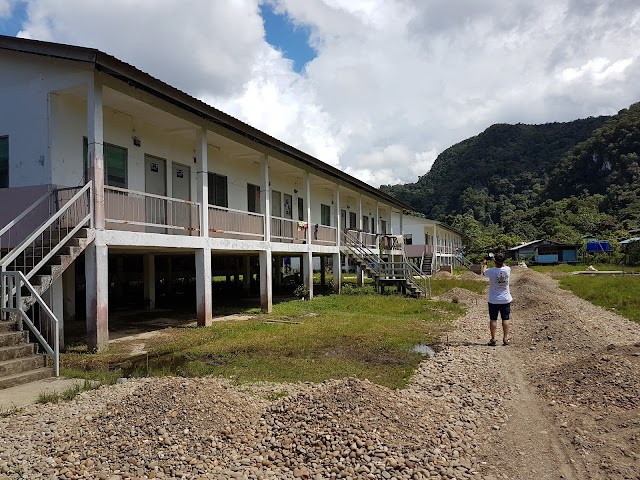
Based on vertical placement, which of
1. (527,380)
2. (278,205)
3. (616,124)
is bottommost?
(527,380)

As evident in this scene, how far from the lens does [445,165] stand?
123312 mm

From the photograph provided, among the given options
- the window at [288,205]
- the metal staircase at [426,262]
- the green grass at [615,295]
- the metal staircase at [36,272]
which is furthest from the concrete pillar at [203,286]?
the metal staircase at [426,262]

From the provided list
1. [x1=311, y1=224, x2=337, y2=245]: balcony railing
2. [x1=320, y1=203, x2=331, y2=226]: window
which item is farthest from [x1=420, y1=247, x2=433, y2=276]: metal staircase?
[x1=311, y1=224, x2=337, y2=245]: balcony railing

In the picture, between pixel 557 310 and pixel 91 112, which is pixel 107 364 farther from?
pixel 557 310

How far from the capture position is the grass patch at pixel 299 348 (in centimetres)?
776

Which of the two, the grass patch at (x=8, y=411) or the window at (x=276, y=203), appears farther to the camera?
the window at (x=276, y=203)

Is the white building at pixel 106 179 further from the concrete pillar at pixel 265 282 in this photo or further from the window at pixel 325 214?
the window at pixel 325 214

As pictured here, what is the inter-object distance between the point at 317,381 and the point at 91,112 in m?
7.13

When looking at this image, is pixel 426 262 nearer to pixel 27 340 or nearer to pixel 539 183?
pixel 27 340

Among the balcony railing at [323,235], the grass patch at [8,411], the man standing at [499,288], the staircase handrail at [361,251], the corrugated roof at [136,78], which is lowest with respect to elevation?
the grass patch at [8,411]

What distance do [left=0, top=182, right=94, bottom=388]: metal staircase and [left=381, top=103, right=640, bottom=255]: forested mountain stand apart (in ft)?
216

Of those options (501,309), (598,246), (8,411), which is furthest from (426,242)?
(8,411)

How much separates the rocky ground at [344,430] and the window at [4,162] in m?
7.19

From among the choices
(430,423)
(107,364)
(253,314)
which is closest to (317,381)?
(430,423)
